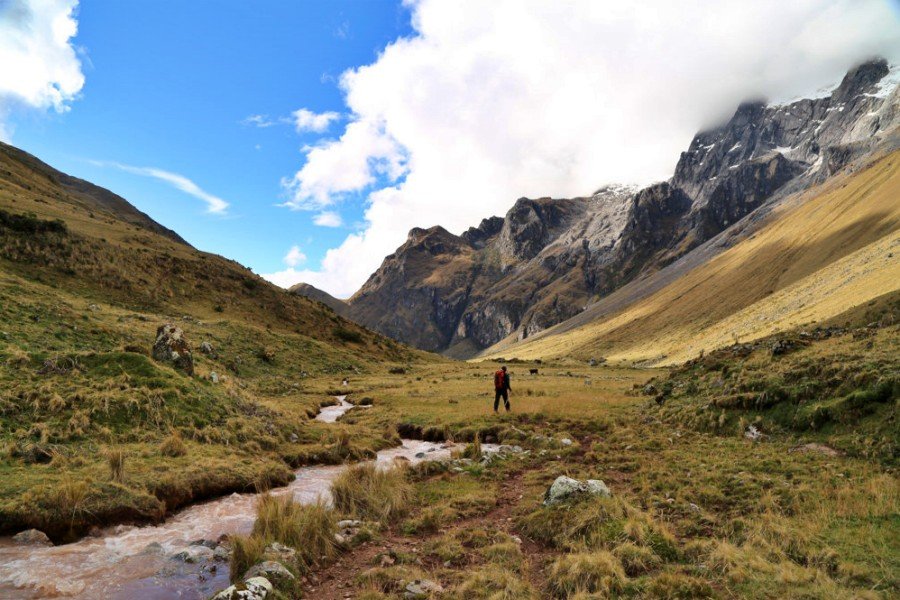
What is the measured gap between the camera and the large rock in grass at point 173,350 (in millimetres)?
25109

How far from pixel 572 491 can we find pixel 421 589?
5595mm

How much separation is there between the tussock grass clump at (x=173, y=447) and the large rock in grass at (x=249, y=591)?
10.8 metres

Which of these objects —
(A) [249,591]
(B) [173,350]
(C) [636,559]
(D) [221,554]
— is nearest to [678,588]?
(C) [636,559]

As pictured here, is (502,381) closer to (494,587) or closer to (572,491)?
(572,491)

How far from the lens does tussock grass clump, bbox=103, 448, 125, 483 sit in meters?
14.3

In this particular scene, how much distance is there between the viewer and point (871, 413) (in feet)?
49.7

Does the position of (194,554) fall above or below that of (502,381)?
below

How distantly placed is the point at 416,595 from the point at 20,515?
1126cm

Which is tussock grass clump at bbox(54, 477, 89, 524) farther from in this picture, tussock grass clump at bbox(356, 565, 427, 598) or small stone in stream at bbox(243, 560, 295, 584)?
tussock grass clump at bbox(356, 565, 427, 598)

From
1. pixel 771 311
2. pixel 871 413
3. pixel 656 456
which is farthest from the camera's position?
pixel 771 311

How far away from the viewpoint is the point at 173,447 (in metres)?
17.6

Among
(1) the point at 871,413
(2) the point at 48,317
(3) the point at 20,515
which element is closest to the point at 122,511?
(3) the point at 20,515

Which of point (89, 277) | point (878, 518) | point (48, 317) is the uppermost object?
point (89, 277)

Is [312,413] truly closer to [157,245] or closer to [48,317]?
[48,317]
